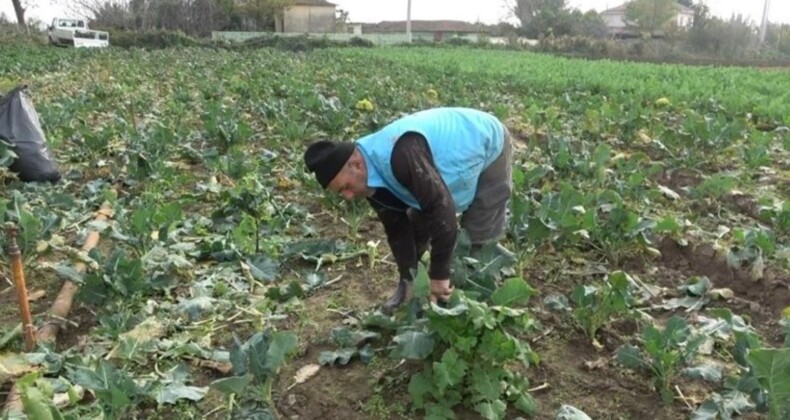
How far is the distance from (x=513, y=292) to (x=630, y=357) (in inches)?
28.0

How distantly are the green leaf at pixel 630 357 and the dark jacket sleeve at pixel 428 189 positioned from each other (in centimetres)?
84

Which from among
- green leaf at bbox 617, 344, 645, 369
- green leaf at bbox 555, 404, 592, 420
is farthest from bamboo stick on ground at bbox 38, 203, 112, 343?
green leaf at bbox 617, 344, 645, 369

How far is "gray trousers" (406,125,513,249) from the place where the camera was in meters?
3.54

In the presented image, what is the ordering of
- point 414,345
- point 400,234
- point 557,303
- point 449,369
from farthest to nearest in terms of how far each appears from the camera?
point 400,234 < point 557,303 < point 414,345 < point 449,369

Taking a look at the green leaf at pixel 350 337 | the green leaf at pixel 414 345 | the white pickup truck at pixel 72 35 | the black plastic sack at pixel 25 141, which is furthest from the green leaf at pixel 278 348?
the white pickup truck at pixel 72 35

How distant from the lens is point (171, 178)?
574 cm

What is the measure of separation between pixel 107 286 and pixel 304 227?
1768 mm

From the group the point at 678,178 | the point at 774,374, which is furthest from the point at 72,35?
the point at 774,374

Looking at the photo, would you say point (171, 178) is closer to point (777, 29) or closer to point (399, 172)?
point (399, 172)

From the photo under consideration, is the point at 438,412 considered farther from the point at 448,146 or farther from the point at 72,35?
the point at 72,35

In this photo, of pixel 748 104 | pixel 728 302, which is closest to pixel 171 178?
pixel 728 302

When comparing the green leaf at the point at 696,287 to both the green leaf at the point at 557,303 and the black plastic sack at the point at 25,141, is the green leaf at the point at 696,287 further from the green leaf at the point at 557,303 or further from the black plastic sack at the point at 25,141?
the black plastic sack at the point at 25,141

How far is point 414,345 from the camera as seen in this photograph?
2.54m

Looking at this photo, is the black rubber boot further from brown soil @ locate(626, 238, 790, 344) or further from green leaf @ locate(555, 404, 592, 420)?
brown soil @ locate(626, 238, 790, 344)
